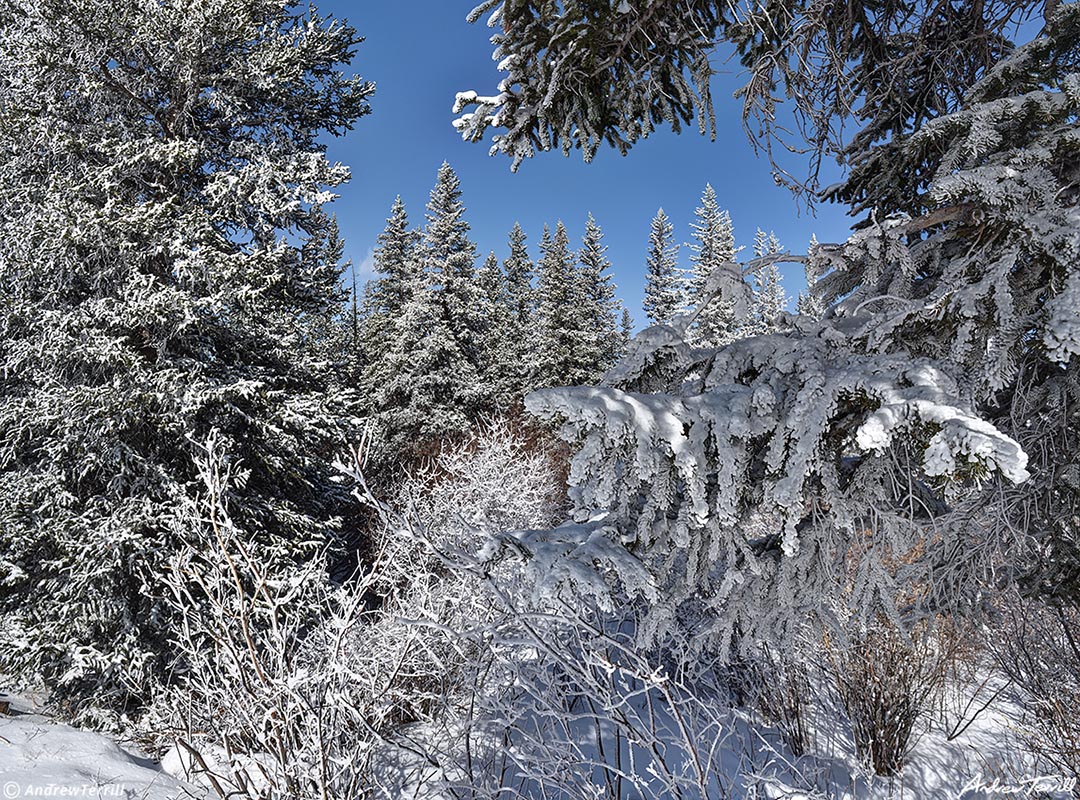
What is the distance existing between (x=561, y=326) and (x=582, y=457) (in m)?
16.6

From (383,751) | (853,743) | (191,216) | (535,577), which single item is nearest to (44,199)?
(191,216)

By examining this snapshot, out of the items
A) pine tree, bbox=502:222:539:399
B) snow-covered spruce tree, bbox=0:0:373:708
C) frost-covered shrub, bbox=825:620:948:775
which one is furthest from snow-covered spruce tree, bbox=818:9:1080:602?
pine tree, bbox=502:222:539:399

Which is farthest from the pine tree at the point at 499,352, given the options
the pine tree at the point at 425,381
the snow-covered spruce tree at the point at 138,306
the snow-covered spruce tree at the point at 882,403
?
the snow-covered spruce tree at the point at 882,403

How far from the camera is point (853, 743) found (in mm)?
4668

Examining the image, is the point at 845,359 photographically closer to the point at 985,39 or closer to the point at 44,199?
the point at 985,39

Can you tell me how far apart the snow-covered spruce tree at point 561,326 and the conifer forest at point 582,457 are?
23.9 feet

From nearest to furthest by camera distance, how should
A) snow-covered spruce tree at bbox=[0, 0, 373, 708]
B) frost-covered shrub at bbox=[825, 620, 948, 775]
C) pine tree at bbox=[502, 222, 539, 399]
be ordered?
frost-covered shrub at bbox=[825, 620, 948, 775]
snow-covered spruce tree at bbox=[0, 0, 373, 708]
pine tree at bbox=[502, 222, 539, 399]

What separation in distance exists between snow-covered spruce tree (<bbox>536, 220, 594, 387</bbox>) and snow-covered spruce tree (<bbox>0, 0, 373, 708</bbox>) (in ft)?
32.4

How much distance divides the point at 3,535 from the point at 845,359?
358 inches

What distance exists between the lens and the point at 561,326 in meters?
18.4

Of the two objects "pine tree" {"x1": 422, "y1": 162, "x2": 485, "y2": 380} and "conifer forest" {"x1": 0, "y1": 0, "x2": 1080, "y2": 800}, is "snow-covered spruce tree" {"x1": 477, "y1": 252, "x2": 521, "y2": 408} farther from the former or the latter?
"conifer forest" {"x1": 0, "y1": 0, "x2": 1080, "y2": 800}

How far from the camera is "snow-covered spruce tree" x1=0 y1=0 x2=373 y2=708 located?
655cm

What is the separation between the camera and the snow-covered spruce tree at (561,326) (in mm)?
17688

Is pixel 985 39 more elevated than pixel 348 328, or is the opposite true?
pixel 348 328
